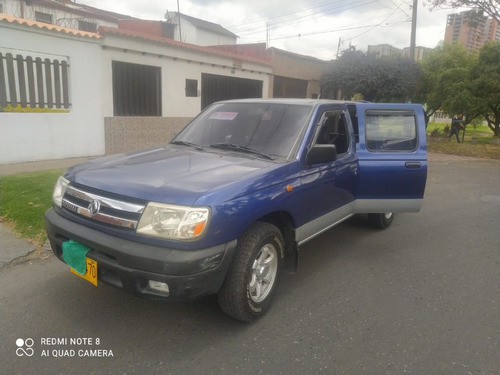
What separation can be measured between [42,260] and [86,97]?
5799mm

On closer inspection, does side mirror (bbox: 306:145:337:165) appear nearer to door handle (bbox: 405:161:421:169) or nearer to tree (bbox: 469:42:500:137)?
door handle (bbox: 405:161:421:169)

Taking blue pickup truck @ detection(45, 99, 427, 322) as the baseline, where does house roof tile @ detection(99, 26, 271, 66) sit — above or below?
above

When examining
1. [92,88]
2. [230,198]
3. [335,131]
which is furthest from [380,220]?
[92,88]

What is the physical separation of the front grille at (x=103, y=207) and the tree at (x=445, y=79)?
15997mm

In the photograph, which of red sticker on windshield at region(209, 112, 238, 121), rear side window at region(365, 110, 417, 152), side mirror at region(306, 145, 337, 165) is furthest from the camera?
rear side window at region(365, 110, 417, 152)

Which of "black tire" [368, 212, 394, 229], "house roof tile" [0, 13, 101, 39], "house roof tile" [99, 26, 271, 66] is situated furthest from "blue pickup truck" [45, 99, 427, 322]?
"house roof tile" [99, 26, 271, 66]

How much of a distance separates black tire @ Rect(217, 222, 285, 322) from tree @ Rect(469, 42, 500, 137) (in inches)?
691

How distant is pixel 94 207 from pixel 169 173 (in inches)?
22.9

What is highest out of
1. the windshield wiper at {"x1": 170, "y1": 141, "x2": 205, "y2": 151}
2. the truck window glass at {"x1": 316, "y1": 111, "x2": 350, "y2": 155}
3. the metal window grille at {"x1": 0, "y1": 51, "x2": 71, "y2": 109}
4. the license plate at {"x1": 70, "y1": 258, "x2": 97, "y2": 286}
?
the metal window grille at {"x1": 0, "y1": 51, "x2": 71, "y2": 109}

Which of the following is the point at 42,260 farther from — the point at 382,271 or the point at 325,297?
the point at 382,271

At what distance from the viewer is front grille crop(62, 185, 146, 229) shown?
2482 mm

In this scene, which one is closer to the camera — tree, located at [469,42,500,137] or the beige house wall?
the beige house wall

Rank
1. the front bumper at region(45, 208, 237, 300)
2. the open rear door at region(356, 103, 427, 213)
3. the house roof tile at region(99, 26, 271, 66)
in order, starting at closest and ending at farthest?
the front bumper at region(45, 208, 237, 300) → the open rear door at region(356, 103, 427, 213) → the house roof tile at region(99, 26, 271, 66)

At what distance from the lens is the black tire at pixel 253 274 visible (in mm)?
2705
